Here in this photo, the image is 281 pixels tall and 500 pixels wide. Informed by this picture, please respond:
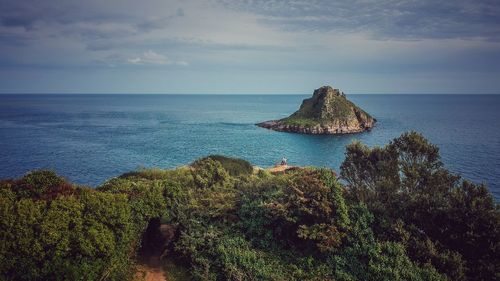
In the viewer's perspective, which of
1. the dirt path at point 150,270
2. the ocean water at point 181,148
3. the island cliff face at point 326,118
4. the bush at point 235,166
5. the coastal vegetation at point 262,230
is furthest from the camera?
the island cliff face at point 326,118

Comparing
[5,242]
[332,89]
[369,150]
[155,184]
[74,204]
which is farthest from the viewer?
[332,89]

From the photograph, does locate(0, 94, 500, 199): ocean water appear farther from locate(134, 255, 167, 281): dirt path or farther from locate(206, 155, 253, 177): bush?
locate(134, 255, 167, 281): dirt path

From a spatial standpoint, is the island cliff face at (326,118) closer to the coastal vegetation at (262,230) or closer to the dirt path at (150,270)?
the coastal vegetation at (262,230)

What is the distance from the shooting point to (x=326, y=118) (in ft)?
411

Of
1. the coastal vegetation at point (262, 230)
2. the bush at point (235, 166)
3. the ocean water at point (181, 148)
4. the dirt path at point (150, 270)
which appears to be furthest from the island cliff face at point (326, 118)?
the dirt path at point (150, 270)

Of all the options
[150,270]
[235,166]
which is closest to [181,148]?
[235,166]

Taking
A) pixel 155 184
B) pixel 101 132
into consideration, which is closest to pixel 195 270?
pixel 155 184

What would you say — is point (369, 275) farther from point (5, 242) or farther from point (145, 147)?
point (145, 147)

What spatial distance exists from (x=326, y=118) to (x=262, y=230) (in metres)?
105

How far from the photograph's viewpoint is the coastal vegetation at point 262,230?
18.3 meters

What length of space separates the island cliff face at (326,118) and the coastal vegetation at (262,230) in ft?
315

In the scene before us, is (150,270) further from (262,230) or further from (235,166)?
(235,166)

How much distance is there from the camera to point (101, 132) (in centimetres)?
11788

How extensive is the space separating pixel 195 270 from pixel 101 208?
6.21m
